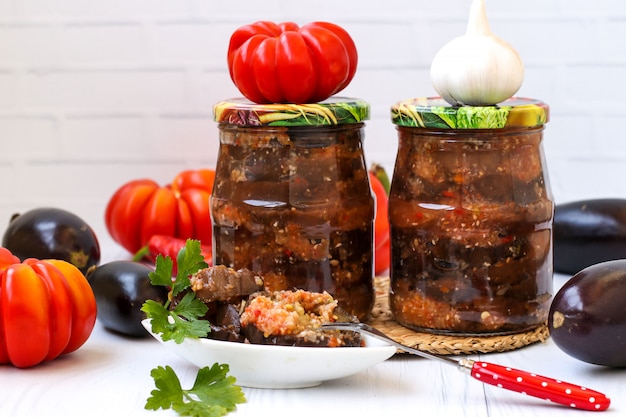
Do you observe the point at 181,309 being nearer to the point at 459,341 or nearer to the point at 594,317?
the point at 459,341

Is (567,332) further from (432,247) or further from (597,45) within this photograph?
(597,45)

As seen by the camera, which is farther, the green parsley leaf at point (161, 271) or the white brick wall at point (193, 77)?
the white brick wall at point (193, 77)

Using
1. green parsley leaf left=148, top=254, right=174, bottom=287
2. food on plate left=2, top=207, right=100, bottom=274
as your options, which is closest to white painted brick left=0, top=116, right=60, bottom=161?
food on plate left=2, top=207, right=100, bottom=274

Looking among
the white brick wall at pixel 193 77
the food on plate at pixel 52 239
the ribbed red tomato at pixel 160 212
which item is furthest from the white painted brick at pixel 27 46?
the food on plate at pixel 52 239

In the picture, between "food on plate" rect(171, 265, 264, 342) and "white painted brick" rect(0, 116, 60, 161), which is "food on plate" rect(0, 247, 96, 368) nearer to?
"food on plate" rect(171, 265, 264, 342)

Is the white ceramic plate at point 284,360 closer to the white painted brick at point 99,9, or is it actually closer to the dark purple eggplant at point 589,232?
the dark purple eggplant at point 589,232

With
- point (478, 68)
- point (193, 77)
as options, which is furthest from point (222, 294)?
point (193, 77)
